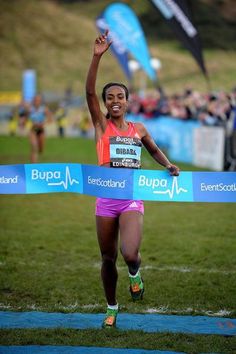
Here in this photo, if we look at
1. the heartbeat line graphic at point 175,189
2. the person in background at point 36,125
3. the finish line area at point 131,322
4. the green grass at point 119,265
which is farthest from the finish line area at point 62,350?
the person in background at point 36,125

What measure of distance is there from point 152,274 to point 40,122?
12273 millimetres

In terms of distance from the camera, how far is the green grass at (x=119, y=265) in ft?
18.8

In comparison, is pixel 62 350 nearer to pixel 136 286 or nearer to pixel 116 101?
pixel 136 286

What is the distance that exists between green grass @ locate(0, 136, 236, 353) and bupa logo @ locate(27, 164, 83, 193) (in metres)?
1.26

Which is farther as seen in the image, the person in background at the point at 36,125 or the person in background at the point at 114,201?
the person in background at the point at 36,125

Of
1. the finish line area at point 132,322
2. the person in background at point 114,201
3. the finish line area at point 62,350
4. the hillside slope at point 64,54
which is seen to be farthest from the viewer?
the hillside slope at point 64,54

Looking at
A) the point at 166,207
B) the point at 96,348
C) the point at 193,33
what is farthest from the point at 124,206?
the point at 166,207

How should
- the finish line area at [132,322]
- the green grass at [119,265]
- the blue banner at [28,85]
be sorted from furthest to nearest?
the blue banner at [28,85]
the finish line area at [132,322]
the green grass at [119,265]

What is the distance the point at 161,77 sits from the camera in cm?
5928

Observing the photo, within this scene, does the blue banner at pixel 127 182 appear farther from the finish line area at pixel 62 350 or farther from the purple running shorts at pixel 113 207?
the finish line area at pixel 62 350

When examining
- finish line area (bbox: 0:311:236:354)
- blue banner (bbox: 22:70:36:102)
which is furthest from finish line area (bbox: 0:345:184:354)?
blue banner (bbox: 22:70:36:102)

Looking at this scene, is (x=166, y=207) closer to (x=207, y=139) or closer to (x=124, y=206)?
(x=207, y=139)

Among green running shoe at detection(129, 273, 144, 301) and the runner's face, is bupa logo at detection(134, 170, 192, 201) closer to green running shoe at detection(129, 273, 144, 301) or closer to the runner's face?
the runner's face

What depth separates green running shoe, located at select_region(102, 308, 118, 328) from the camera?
19.7 ft
